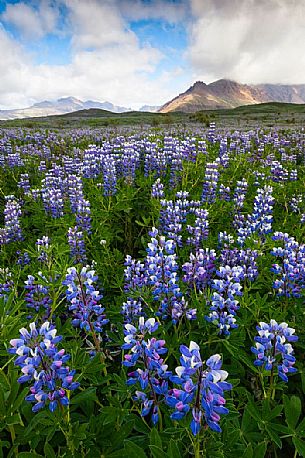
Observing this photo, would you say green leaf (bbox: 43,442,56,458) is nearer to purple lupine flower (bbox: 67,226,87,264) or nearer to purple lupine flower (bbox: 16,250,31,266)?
purple lupine flower (bbox: 67,226,87,264)

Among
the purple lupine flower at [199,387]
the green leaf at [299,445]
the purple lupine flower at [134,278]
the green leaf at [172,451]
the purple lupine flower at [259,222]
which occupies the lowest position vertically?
the green leaf at [299,445]

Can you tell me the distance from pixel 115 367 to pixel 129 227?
7.49 feet

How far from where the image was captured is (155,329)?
147 centimetres

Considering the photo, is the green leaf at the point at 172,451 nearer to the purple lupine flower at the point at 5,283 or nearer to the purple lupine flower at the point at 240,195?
the purple lupine flower at the point at 5,283

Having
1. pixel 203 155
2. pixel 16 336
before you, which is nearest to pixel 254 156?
pixel 203 155

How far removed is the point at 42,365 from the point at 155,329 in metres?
0.49

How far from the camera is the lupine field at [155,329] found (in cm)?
131

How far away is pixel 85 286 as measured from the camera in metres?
2.08

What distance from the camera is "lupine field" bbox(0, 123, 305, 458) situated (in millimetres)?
1308

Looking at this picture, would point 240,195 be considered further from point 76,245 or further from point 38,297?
point 38,297

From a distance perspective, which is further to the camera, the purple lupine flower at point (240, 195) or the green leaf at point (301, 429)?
the purple lupine flower at point (240, 195)

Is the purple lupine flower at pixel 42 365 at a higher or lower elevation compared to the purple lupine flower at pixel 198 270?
higher

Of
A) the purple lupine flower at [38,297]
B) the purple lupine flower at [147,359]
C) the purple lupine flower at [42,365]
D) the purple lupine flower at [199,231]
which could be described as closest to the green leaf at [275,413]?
the purple lupine flower at [147,359]

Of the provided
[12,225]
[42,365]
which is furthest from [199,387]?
[12,225]
